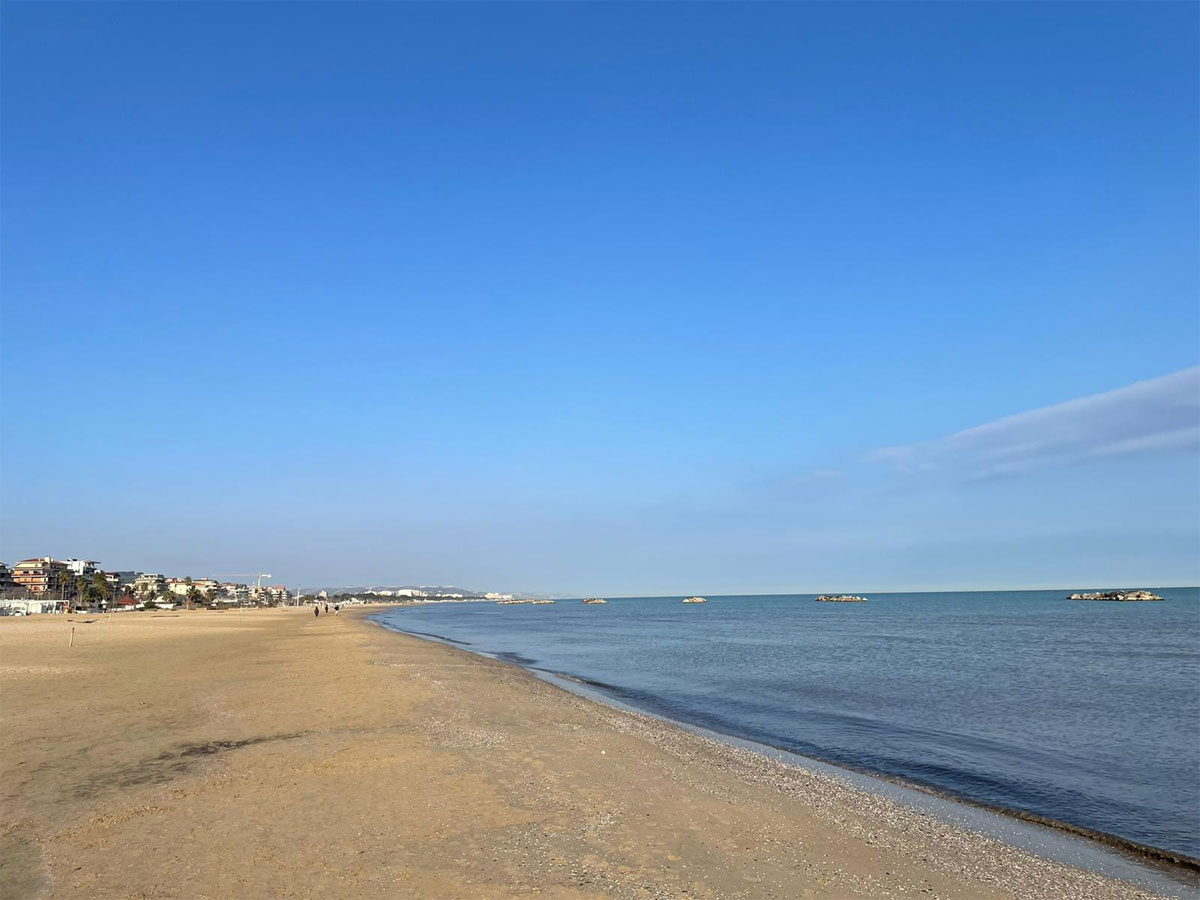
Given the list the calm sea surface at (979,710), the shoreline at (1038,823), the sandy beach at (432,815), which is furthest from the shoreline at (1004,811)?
the sandy beach at (432,815)

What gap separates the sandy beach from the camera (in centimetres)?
830

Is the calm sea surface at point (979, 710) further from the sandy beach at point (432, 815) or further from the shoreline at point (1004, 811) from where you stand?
the sandy beach at point (432, 815)

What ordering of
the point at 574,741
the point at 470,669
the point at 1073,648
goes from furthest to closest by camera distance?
the point at 1073,648, the point at 470,669, the point at 574,741

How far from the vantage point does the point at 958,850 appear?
10.9 metres

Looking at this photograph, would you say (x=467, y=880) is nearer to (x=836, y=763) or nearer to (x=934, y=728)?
(x=836, y=763)

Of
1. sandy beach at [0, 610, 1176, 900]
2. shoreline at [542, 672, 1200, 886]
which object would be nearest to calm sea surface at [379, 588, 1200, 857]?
shoreline at [542, 672, 1200, 886]

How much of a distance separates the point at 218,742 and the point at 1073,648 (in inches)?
2280

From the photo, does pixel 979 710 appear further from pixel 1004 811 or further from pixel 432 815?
pixel 432 815

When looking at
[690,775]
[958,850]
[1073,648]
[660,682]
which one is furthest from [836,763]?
[1073,648]

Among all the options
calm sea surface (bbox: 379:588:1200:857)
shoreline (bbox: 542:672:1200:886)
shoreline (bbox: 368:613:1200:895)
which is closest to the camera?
shoreline (bbox: 368:613:1200:895)

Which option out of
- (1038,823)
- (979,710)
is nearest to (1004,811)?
(1038,823)

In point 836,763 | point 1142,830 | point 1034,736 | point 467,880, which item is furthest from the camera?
point 1034,736

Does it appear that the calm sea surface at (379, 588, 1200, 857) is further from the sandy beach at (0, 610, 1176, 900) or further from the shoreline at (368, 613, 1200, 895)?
the sandy beach at (0, 610, 1176, 900)

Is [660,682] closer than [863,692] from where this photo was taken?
No
